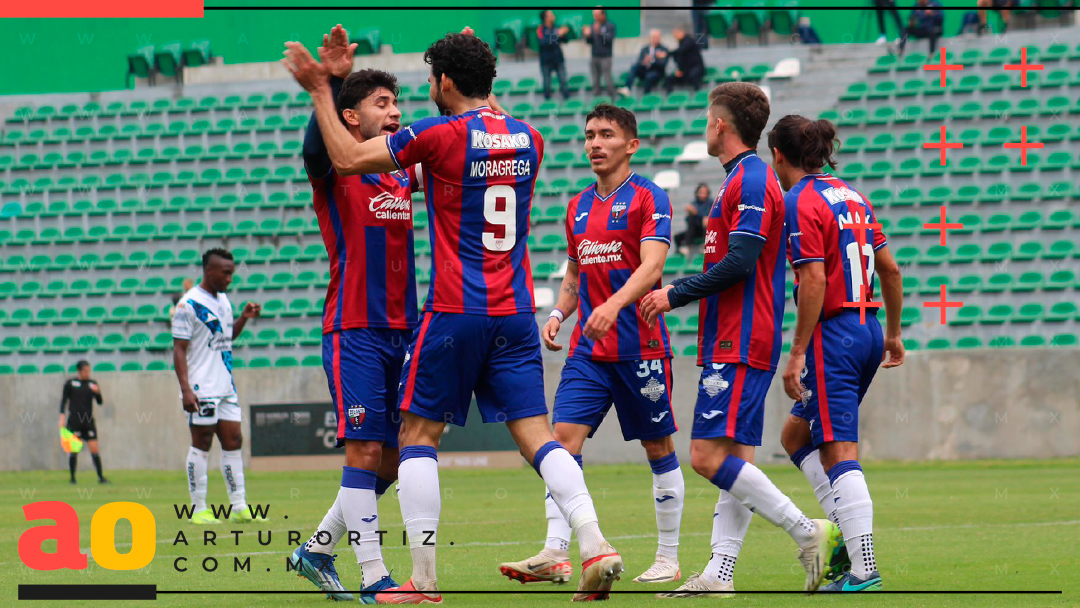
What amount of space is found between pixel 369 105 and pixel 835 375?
235 cm

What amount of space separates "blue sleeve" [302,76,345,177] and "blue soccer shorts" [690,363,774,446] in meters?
1.81

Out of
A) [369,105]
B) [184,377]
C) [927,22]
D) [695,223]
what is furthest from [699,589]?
[927,22]

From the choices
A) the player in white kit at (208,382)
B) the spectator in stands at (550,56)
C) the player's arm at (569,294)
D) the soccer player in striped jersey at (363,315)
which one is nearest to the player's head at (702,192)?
the spectator in stands at (550,56)

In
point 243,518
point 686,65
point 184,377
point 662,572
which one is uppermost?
point 686,65

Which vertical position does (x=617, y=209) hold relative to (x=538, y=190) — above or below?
above

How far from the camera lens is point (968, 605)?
528cm

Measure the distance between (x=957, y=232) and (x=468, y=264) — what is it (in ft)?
54.1

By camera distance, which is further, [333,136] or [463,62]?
[463,62]

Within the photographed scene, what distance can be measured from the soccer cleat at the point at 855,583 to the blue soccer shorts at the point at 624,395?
1133 millimetres

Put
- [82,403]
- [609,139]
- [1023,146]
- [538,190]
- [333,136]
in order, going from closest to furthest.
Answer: [333,136]
[609,139]
[82,403]
[1023,146]
[538,190]

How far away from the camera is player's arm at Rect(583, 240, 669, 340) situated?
5.41 meters

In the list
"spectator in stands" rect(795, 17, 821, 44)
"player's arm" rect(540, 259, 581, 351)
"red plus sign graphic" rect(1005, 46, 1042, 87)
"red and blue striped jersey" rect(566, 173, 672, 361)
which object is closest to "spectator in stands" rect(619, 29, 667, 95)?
"spectator in stands" rect(795, 17, 821, 44)

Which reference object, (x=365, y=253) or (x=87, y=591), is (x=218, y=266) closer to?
(x=87, y=591)

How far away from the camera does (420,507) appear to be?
5434 millimetres
